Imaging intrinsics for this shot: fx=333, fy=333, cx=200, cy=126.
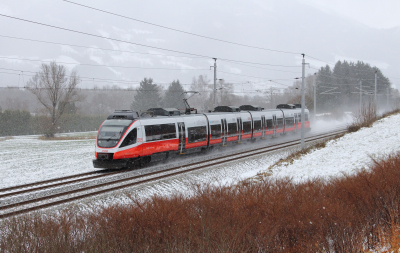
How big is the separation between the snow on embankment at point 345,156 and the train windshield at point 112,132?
26.0ft

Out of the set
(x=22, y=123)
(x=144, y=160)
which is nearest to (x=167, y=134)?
(x=144, y=160)

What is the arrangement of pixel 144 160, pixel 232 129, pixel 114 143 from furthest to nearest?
pixel 232 129 < pixel 144 160 < pixel 114 143

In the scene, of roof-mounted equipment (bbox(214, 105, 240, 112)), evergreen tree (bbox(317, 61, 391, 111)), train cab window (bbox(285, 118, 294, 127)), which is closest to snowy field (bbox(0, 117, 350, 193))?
roof-mounted equipment (bbox(214, 105, 240, 112))

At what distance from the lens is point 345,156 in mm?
17094

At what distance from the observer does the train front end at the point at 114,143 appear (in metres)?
16.8

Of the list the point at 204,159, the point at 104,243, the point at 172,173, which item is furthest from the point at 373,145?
the point at 104,243

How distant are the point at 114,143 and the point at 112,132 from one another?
0.68 meters

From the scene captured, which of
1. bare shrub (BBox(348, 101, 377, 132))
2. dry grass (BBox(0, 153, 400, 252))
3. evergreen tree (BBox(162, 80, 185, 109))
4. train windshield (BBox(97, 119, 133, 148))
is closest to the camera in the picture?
dry grass (BBox(0, 153, 400, 252))

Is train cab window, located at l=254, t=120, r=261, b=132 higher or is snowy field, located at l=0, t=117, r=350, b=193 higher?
train cab window, located at l=254, t=120, r=261, b=132

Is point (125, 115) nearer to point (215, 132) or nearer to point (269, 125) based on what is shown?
point (215, 132)

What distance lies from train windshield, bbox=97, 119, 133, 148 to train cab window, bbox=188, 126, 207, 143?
5118 mm

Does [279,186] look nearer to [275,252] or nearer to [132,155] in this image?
[275,252]

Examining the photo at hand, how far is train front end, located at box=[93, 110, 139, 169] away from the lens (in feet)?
55.0

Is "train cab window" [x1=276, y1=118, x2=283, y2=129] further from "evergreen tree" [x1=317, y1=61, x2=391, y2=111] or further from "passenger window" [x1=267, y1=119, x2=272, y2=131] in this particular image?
"evergreen tree" [x1=317, y1=61, x2=391, y2=111]
